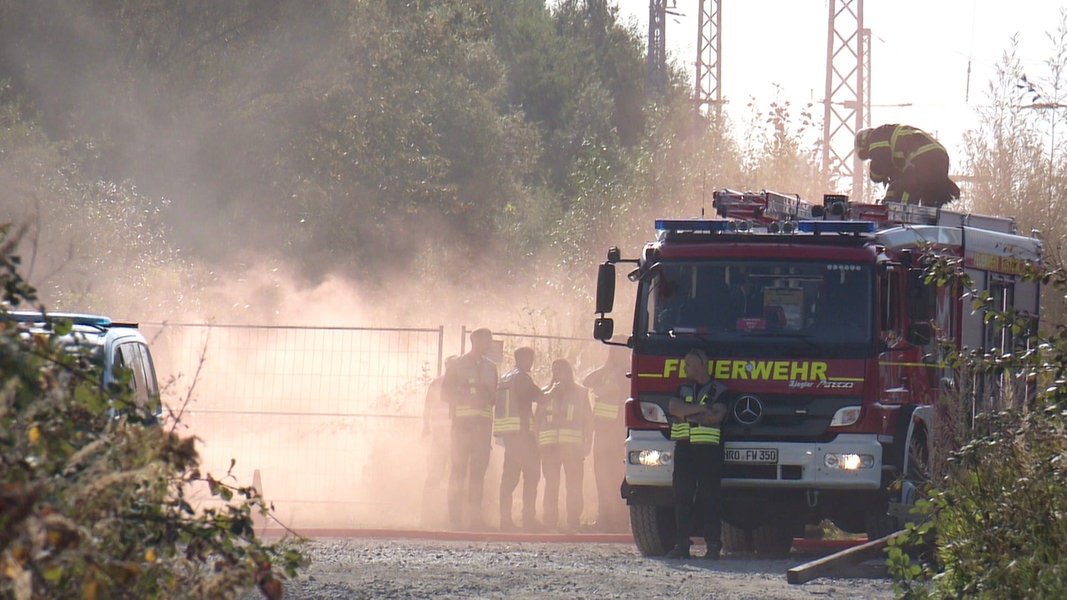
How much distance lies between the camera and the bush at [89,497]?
108 inches

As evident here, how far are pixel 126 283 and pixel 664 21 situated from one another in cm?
1286

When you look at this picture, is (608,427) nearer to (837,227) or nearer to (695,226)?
(695,226)

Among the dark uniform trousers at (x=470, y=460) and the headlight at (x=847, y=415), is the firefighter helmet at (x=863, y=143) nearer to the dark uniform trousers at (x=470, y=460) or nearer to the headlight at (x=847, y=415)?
the headlight at (x=847, y=415)

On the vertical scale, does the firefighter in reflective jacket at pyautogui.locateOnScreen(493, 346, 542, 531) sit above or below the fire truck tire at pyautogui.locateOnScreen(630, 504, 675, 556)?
above

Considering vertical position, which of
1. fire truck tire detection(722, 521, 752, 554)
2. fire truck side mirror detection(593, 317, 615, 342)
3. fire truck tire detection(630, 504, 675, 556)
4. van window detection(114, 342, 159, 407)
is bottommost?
fire truck tire detection(722, 521, 752, 554)

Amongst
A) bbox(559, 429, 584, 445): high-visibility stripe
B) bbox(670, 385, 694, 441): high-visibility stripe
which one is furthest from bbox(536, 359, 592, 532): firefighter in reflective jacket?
bbox(670, 385, 694, 441): high-visibility stripe

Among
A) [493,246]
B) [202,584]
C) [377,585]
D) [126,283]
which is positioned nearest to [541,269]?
[493,246]

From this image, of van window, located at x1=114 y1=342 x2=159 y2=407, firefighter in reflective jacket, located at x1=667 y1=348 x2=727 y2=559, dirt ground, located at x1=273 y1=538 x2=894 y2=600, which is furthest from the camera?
firefighter in reflective jacket, located at x1=667 y1=348 x2=727 y2=559

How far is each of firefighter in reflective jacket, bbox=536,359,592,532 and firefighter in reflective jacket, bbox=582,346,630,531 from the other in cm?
22

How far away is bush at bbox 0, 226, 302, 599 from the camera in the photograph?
2.74 m

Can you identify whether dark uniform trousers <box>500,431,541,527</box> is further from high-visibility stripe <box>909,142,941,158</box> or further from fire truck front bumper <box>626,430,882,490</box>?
high-visibility stripe <box>909,142,941,158</box>

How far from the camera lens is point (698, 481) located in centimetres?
1160

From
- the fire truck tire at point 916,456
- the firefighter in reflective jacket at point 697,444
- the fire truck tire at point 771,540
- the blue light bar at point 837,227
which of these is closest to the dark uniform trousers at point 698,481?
the firefighter in reflective jacket at point 697,444

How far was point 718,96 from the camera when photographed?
111 ft
